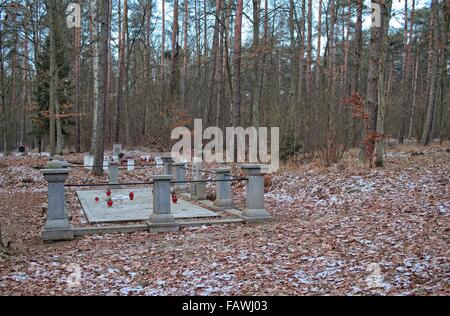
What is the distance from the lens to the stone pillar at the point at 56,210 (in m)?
8.27

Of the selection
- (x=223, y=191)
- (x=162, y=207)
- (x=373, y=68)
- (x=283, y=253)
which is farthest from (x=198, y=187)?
(x=283, y=253)

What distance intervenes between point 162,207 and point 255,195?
86.7 inches

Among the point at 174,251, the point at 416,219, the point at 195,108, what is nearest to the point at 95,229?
the point at 174,251

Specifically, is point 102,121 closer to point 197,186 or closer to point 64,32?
point 197,186

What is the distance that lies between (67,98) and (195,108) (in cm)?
888

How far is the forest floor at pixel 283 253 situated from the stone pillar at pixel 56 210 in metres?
0.25

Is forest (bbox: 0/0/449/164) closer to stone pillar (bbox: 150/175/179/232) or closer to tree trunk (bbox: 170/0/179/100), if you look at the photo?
tree trunk (bbox: 170/0/179/100)

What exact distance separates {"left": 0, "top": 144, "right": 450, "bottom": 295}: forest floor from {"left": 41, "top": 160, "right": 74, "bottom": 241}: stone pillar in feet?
0.83

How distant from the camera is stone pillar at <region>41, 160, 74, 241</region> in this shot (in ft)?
27.1

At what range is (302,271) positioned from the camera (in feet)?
19.1

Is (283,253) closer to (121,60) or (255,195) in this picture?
(255,195)

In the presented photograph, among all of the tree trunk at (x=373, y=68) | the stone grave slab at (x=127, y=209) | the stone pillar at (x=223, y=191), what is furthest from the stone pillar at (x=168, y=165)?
the tree trunk at (x=373, y=68)

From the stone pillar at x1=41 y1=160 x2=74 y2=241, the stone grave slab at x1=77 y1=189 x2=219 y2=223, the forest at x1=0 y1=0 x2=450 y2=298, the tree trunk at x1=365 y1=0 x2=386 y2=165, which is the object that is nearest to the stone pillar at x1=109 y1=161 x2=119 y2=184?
the forest at x1=0 y1=0 x2=450 y2=298

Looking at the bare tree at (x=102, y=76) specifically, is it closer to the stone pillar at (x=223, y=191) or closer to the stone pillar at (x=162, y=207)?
the stone pillar at (x=223, y=191)
